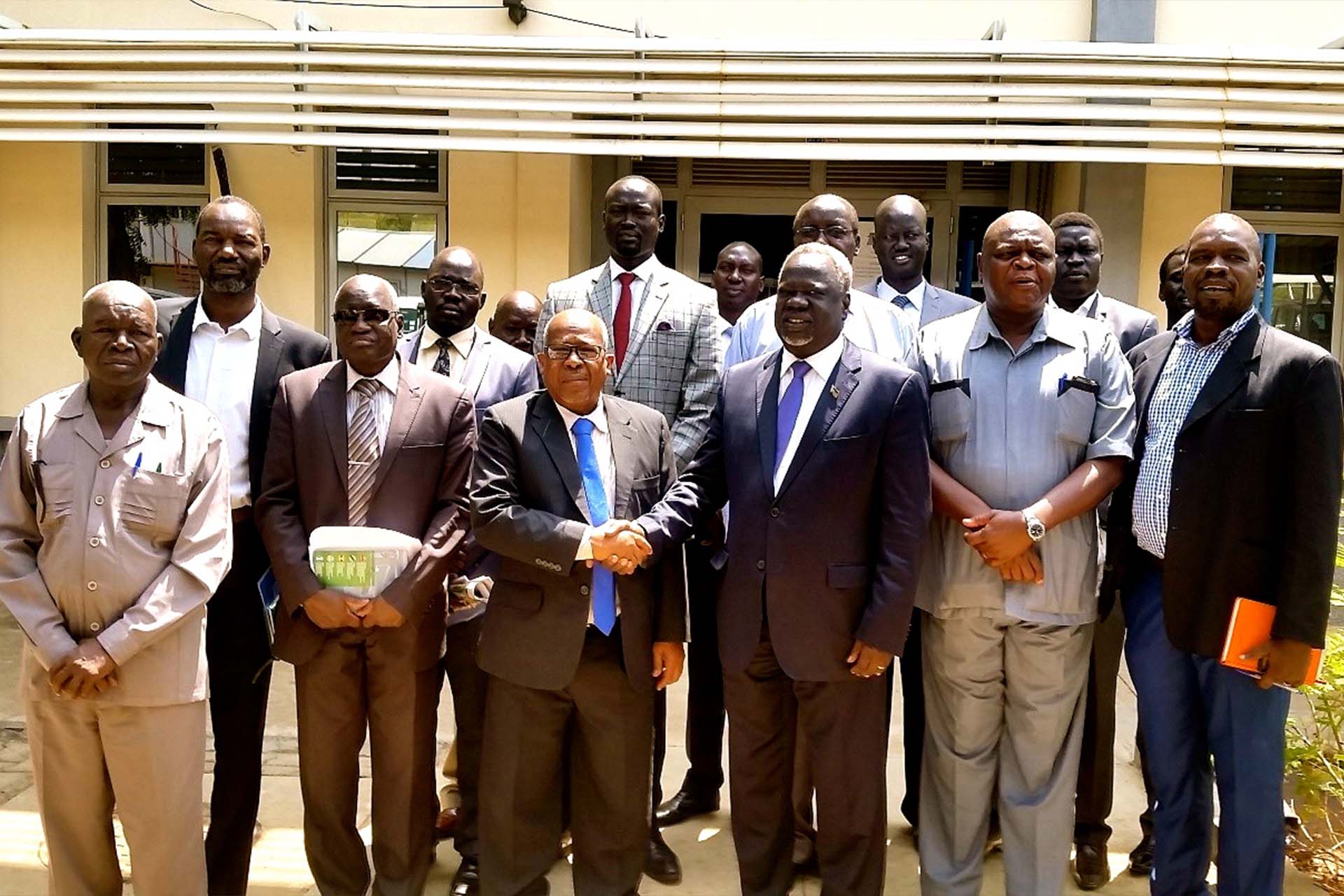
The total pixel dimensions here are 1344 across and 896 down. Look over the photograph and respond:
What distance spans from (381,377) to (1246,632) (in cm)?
252

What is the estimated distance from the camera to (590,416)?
10.3 ft

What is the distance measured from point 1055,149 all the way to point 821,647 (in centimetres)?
401

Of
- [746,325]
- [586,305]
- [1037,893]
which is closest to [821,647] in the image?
[1037,893]

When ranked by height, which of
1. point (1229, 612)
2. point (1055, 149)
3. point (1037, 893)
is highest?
point (1055, 149)

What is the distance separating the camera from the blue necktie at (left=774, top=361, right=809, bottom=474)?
3.15 metres

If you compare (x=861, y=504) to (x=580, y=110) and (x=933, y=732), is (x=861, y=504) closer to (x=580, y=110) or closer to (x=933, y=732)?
(x=933, y=732)

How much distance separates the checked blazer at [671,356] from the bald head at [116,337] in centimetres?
127

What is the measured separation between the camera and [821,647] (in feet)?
9.99

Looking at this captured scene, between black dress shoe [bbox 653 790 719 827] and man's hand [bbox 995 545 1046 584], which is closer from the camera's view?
man's hand [bbox 995 545 1046 584]

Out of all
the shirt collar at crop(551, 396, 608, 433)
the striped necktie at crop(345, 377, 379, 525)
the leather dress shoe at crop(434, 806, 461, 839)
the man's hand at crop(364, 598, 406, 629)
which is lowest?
the leather dress shoe at crop(434, 806, 461, 839)

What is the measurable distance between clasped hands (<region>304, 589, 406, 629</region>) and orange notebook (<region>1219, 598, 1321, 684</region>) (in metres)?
2.26

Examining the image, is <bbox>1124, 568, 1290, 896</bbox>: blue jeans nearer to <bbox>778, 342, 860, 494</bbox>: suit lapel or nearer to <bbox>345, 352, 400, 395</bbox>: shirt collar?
<bbox>778, 342, 860, 494</bbox>: suit lapel

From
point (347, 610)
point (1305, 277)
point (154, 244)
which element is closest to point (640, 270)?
point (347, 610)

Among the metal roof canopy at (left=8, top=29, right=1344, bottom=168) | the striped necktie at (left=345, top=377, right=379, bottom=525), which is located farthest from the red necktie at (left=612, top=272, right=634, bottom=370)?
the metal roof canopy at (left=8, top=29, right=1344, bottom=168)
